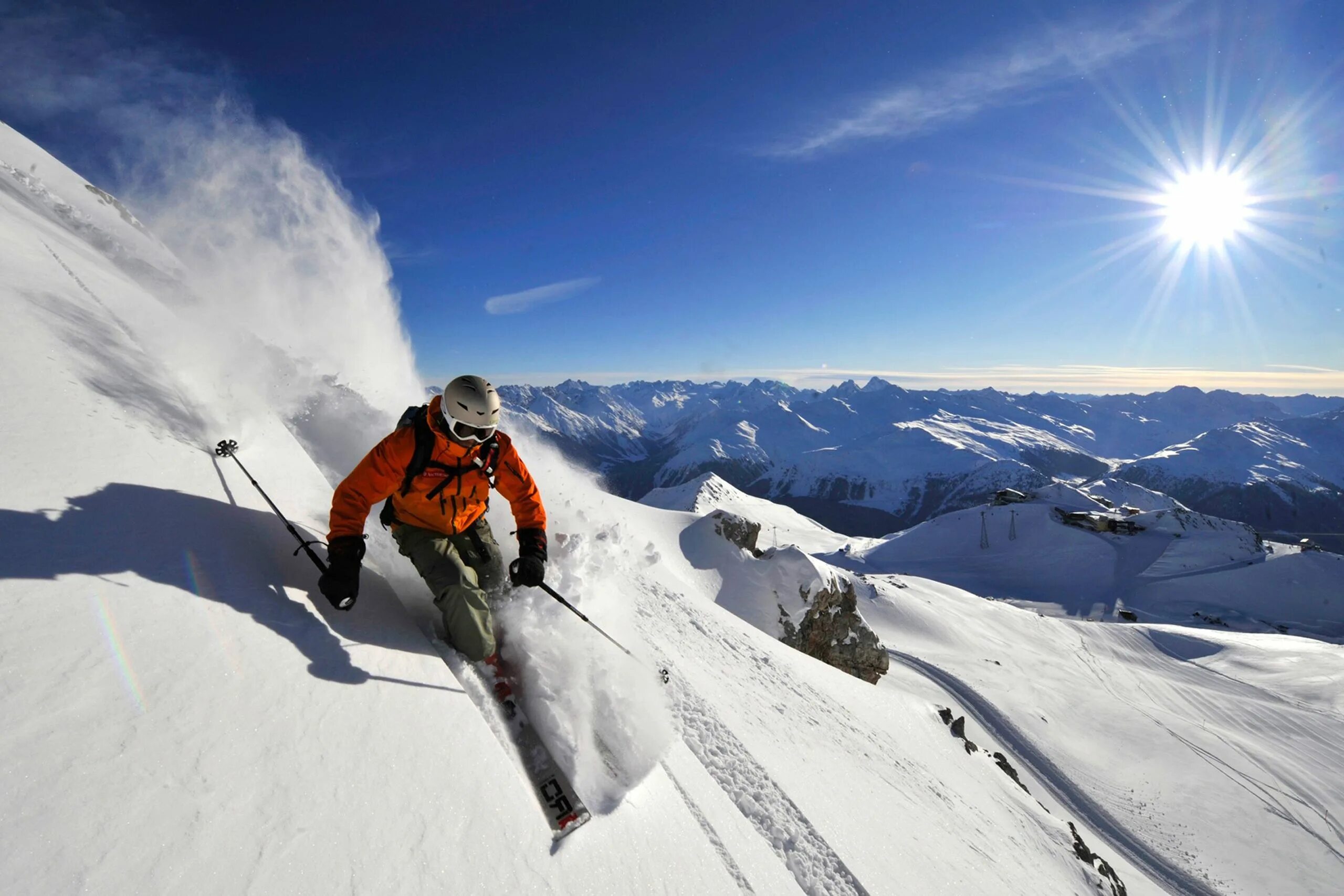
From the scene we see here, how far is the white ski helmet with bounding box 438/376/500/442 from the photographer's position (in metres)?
4.89

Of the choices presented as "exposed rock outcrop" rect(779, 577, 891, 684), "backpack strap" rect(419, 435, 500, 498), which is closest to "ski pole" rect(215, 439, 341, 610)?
"backpack strap" rect(419, 435, 500, 498)

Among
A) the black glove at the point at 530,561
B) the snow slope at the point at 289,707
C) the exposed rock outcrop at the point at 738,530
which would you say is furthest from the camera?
the exposed rock outcrop at the point at 738,530

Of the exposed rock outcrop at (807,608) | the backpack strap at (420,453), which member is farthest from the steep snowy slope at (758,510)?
the backpack strap at (420,453)

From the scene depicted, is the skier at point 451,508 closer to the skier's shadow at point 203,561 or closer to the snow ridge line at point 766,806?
the skier's shadow at point 203,561

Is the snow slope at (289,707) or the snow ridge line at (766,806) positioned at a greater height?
the snow slope at (289,707)

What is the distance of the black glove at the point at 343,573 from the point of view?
13.7 ft

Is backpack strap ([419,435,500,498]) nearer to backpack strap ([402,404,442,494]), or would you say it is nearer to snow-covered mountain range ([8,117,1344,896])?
backpack strap ([402,404,442,494])

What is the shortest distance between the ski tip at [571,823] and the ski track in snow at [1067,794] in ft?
71.7

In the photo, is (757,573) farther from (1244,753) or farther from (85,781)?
(85,781)

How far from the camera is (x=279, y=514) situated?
15.9ft

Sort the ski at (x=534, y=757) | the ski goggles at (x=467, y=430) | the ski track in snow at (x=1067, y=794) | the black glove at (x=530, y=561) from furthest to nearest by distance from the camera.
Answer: the ski track in snow at (x=1067, y=794) → the black glove at (x=530, y=561) → the ski goggles at (x=467, y=430) → the ski at (x=534, y=757)

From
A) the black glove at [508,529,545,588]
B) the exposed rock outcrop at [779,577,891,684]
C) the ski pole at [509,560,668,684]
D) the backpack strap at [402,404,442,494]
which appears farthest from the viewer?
the exposed rock outcrop at [779,577,891,684]

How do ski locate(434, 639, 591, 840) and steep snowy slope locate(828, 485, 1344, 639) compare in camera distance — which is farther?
steep snowy slope locate(828, 485, 1344, 639)

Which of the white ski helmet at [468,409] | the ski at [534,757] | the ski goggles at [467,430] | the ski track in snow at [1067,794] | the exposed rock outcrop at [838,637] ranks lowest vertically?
the ski track in snow at [1067,794]
